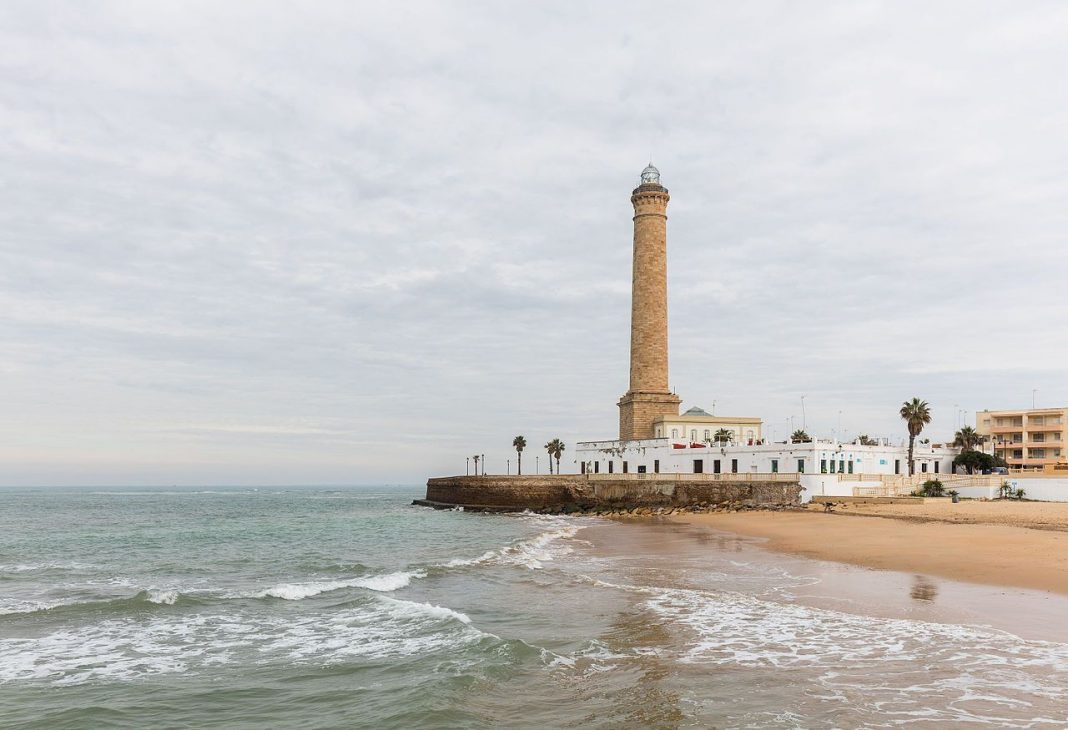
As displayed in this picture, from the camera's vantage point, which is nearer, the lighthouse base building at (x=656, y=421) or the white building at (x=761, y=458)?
the white building at (x=761, y=458)

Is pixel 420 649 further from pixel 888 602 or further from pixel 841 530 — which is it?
pixel 841 530

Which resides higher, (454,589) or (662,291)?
(662,291)

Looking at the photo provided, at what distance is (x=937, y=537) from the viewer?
31672mm

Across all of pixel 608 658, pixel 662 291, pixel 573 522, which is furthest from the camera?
pixel 662 291

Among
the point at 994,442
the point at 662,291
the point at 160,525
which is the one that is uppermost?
the point at 662,291

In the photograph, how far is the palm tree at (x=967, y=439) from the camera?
2744 inches

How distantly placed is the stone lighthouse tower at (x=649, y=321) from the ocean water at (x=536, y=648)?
1713 inches

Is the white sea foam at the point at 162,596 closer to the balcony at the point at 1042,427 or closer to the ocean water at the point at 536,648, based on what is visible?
the ocean water at the point at 536,648

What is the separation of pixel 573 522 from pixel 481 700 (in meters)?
42.2

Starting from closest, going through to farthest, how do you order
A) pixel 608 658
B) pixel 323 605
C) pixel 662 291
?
pixel 608 658 < pixel 323 605 < pixel 662 291

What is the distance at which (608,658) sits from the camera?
1479 centimetres

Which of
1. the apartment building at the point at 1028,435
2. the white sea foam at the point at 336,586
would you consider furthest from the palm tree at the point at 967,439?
the white sea foam at the point at 336,586

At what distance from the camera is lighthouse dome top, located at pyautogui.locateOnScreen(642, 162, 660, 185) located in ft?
247

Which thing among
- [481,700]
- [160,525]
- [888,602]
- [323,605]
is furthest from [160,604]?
[160,525]
